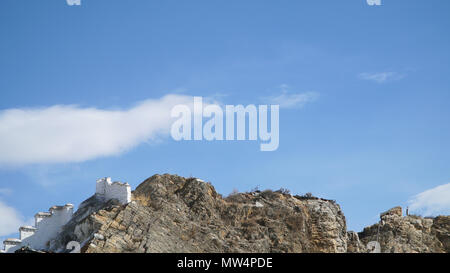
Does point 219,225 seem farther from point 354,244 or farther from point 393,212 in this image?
point 393,212

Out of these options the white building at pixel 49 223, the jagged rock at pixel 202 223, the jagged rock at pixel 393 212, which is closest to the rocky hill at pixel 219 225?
the jagged rock at pixel 202 223

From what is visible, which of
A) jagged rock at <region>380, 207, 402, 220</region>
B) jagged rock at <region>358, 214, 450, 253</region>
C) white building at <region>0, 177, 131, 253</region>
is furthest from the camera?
jagged rock at <region>380, 207, 402, 220</region>

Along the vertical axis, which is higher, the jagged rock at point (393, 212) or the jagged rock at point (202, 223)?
the jagged rock at point (393, 212)

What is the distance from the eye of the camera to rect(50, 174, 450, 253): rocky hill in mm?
47469

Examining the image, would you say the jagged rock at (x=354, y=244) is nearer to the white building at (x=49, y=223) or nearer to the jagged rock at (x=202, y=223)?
the jagged rock at (x=202, y=223)

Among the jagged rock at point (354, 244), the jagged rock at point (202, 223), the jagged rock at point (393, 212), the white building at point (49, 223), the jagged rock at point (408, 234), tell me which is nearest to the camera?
the jagged rock at point (202, 223)

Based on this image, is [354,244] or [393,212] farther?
[393,212]

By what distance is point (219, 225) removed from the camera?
52.7 meters

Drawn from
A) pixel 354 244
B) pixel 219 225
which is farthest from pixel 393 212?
pixel 219 225

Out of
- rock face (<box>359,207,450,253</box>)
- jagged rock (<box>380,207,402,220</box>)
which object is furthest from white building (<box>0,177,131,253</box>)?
jagged rock (<box>380,207,402,220</box>)

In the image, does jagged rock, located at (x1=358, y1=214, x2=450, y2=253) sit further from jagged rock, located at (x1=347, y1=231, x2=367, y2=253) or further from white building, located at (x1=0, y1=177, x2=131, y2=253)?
white building, located at (x1=0, y1=177, x2=131, y2=253)

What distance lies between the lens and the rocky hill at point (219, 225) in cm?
4747

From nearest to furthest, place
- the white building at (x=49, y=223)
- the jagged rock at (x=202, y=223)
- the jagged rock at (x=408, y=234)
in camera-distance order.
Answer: the jagged rock at (x=202, y=223) → the white building at (x=49, y=223) → the jagged rock at (x=408, y=234)
